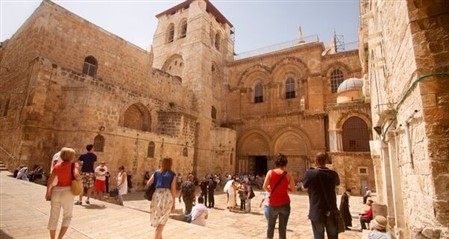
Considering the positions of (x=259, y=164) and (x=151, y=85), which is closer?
(x=151, y=85)

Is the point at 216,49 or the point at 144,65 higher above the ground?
the point at 216,49

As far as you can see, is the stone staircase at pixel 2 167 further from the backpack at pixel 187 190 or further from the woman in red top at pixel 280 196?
the woman in red top at pixel 280 196

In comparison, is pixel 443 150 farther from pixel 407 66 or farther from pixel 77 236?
pixel 77 236

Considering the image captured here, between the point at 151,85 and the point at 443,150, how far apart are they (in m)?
18.8

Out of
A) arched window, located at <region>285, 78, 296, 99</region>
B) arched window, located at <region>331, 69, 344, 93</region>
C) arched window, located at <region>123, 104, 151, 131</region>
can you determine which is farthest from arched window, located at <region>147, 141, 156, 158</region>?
arched window, located at <region>331, 69, 344, 93</region>

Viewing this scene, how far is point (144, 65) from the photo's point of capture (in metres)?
19.0

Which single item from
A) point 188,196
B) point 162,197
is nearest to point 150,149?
point 188,196

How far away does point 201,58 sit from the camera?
73.7 feet

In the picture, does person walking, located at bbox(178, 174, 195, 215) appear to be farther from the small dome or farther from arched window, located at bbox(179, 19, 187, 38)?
arched window, located at bbox(179, 19, 187, 38)

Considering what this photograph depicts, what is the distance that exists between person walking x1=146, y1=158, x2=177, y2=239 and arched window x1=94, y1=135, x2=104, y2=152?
9.41m

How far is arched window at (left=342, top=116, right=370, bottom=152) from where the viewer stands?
1625cm

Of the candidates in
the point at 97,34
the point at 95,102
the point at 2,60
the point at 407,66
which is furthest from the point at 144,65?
the point at 407,66

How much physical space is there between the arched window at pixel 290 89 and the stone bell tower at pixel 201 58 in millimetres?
6336

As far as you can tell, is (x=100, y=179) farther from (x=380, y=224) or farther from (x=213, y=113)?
(x=213, y=113)
